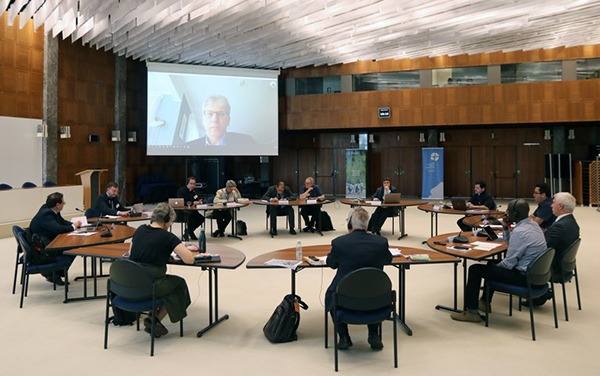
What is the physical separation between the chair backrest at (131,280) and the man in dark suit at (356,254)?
1459mm

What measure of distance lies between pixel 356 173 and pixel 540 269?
14.6 m

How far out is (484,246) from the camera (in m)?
4.81

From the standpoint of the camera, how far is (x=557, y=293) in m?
5.40

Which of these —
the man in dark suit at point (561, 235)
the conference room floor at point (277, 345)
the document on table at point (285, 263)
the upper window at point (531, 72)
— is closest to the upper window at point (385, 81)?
the upper window at point (531, 72)

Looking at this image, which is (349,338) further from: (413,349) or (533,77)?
(533,77)

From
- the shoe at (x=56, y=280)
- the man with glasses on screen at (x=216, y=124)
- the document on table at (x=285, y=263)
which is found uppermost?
the man with glasses on screen at (x=216, y=124)

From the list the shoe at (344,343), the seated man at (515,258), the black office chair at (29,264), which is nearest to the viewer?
the shoe at (344,343)

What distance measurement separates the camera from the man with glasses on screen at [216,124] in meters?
15.4

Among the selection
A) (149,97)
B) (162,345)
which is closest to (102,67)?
(149,97)

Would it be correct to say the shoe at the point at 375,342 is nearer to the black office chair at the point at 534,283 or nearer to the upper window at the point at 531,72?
the black office chair at the point at 534,283

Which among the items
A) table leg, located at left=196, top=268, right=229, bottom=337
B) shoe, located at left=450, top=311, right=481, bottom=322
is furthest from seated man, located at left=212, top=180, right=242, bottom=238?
shoe, located at left=450, top=311, right=481, bottom=322

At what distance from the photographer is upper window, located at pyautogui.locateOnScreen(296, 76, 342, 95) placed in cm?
1746

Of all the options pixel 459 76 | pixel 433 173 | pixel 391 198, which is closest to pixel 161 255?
pixel 391 198

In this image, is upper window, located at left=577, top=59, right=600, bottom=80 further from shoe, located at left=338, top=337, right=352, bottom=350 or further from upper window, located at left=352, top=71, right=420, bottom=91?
shoe, located at left=338, top=337, right=352, bottom=350
